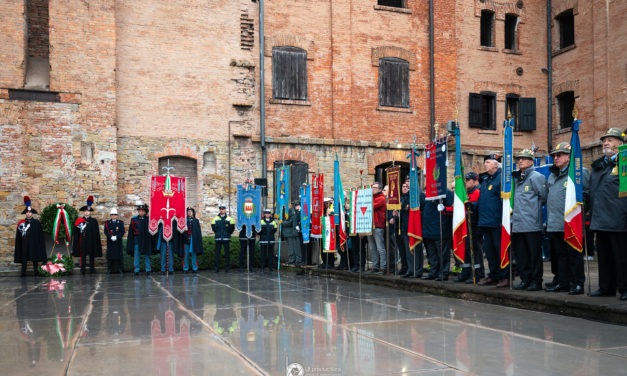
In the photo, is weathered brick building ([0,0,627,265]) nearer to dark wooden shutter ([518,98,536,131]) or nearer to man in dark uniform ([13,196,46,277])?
dark wooden shutter ([518,98,536,131])

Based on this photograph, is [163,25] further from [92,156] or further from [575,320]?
[575,320]

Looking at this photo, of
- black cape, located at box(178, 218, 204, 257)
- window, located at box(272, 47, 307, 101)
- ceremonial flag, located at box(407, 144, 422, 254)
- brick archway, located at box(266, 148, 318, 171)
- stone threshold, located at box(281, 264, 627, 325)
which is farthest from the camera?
window, located at box(272, 47, 307, 101)

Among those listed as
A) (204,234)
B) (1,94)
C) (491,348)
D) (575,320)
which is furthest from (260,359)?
(1,94)

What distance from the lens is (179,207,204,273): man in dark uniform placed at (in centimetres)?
1655

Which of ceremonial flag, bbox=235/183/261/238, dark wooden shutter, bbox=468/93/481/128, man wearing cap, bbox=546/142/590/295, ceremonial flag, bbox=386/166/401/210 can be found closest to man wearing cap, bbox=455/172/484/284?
man wearing cap, bbox=546/142/590/295

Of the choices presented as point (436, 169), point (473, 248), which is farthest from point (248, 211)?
point (473, 248)

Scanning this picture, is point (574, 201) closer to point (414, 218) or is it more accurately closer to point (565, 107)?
point (414, 218)

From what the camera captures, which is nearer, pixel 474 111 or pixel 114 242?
pixel 114 242

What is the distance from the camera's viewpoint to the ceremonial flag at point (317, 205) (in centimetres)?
1452

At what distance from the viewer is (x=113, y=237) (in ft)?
53.5

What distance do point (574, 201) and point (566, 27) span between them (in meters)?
18.0

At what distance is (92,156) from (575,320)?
14730 millimetres

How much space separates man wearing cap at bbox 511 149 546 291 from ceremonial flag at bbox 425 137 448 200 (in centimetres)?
→ 168

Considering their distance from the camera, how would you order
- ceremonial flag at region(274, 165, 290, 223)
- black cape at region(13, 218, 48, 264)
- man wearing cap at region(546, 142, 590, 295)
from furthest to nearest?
1. ceremonial flag at region(274, 165, 290, 223)
2. black cape at region(13, 218, 48, 264)
3. man wearing cap at region(546, 142, 590, 295)
